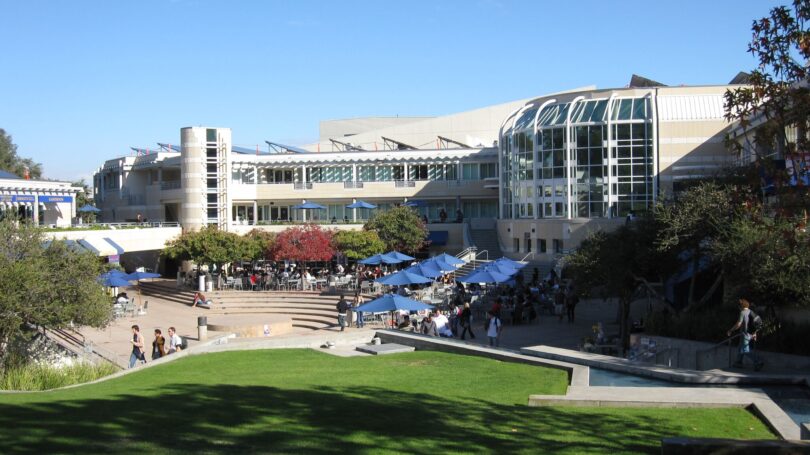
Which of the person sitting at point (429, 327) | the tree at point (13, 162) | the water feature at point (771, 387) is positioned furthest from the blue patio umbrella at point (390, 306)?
the tree at point (13, 162)

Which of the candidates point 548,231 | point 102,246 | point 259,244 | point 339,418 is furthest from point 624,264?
point 102,246

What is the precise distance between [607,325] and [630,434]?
62.6 ft

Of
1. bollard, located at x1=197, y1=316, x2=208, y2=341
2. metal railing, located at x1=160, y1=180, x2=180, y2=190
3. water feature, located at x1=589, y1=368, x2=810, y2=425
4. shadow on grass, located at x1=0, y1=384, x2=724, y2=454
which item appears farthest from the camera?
metal railing, located at x1=160, y1=180, x2=180, y2=190

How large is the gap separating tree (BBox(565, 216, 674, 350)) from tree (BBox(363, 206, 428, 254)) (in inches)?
915

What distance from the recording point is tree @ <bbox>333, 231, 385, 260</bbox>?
153 feet

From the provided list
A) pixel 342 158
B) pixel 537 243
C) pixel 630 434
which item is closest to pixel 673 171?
pixel 537 243

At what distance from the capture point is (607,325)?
29969mm

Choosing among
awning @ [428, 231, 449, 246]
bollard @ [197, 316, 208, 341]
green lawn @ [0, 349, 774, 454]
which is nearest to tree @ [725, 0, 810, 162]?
green lawn @ [0, 349, 774, 454]

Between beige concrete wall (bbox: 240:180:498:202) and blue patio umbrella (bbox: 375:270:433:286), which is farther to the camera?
beige concrete wall (bbox: 240:180:498:202)

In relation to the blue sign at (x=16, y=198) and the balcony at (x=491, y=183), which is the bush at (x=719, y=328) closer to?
the balcony at (x=491, y=183)

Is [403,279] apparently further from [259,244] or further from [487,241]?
[487,241]

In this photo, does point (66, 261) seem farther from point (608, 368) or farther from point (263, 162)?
point (263, 162)

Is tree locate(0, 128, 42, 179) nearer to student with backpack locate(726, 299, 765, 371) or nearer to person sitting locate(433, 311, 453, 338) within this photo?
person sitting locate(433, 311, 453, 338)

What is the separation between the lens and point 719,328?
67.9 ft
